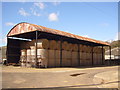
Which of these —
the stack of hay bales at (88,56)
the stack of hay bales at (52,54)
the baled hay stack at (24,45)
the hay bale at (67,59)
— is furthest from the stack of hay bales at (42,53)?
the stack of hay bales at (88,56)

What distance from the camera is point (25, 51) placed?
22828mm

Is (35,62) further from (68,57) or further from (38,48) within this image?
(68,57)

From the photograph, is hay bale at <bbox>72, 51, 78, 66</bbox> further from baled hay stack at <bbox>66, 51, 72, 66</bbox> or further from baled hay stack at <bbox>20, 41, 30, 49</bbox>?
baled hay stack at <bbox>20, 41, 30, 49</bbox>

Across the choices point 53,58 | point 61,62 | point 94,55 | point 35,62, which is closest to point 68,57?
point 61,62

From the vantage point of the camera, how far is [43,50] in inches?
801

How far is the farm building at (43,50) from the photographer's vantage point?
20375mm

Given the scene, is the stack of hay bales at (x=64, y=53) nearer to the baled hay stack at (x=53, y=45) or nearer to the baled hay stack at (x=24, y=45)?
the baled hay stack at (x=53, y=45)

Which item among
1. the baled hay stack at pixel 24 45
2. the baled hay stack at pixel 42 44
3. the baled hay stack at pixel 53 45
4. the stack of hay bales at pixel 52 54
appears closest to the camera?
the baled hay stack at pixel 42 44

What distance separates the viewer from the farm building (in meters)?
20.4

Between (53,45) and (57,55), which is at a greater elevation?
(53,45)

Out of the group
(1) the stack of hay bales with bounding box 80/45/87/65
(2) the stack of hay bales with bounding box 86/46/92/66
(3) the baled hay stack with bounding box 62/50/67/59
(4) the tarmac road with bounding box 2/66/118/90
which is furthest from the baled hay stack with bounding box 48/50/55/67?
(2) the stack of hay bales with bounding box 86/46/92/66

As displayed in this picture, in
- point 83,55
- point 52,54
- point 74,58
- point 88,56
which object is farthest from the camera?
point 88,56

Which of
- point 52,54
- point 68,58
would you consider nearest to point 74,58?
point 68,58

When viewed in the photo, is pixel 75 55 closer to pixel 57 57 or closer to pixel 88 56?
pixel 88 56
